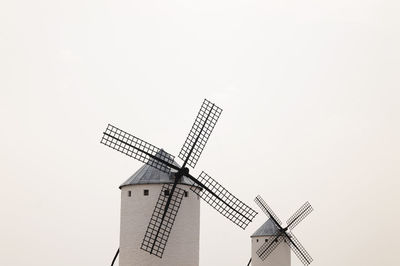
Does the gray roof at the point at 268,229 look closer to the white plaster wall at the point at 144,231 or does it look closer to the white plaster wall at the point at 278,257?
the white plaster wall at the point at 278,257

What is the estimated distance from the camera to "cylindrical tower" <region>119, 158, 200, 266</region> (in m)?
19.5

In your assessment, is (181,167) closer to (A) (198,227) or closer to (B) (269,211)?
(A) (198,227)

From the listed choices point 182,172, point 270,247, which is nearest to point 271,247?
point 270,247

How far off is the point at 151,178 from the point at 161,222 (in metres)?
1.89

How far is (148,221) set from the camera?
64.0 feet

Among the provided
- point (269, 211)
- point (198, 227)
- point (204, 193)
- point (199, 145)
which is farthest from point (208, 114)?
point (269, 211)

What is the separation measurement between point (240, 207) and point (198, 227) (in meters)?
1.83

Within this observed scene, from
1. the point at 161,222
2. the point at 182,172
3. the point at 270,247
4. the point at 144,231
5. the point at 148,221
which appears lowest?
the point at 161,222

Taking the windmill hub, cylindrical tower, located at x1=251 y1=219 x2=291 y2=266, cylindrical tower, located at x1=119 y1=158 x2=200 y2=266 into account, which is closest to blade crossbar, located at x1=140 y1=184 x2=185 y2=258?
cylindrical tower, located at x1=119 y1=158 x2=200 y2=266

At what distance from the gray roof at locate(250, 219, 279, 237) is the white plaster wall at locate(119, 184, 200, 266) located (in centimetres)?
1185

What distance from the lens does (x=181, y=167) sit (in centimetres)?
1952

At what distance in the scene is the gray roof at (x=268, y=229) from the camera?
31516 mm

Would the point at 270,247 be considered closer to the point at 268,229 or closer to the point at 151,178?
the point at 268,229

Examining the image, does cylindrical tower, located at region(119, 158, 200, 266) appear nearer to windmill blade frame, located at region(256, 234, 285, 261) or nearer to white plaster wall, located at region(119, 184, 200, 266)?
white plaster wall, located at region(119, 184, 200, 266)
